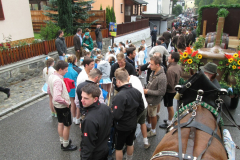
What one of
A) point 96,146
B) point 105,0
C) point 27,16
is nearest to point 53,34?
point 27,16

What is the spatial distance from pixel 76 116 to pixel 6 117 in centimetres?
221

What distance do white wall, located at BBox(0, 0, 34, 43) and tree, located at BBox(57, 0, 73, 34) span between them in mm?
1937

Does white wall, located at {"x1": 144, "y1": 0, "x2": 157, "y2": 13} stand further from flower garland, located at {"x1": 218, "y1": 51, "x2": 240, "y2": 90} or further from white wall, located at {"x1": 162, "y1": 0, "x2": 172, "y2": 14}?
flower garland, located at {"x1": 218, "y1": 51, "x2": 240, "y2": 90}

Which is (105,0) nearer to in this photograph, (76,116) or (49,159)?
(76,116)

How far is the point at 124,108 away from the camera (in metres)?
3.07

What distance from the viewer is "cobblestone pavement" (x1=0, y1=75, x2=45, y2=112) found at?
6.29 m

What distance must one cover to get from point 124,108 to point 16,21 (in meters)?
10.5

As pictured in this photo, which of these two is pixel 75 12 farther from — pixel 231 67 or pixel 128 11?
pixel 128 11

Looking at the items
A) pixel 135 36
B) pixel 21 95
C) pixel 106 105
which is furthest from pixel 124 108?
pixel 135 36

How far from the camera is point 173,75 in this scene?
4.54 m

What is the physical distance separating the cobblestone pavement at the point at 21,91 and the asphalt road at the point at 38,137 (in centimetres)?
62

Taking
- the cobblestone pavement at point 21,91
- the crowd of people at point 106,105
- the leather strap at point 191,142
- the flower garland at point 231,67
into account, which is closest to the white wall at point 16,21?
the cobblestone pavement at point 21,91

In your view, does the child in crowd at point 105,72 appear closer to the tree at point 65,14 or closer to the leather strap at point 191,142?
the leather strap at point 191,142

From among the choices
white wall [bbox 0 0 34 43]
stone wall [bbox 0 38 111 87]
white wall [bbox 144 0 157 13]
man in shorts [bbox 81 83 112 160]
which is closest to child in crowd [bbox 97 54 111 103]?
man in shorts [bbox 81 83 112 160]
